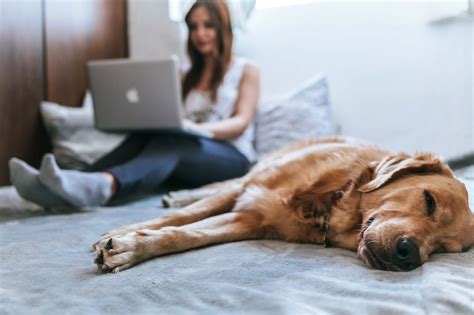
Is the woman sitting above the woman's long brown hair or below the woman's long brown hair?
below

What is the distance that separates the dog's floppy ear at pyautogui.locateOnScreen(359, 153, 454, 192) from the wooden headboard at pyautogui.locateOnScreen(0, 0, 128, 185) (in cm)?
221

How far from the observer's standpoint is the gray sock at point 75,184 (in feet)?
6.57

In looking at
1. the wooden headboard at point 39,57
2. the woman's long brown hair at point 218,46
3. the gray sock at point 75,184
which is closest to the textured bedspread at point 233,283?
the gray sock at point 75,184

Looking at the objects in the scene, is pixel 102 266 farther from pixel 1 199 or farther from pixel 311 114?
pixel 311 114

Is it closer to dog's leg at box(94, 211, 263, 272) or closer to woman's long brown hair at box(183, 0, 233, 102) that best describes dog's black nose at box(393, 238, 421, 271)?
dog's leg at box(94, 211, 263, 272)

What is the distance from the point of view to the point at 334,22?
3424mm

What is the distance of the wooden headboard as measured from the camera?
2969 mm

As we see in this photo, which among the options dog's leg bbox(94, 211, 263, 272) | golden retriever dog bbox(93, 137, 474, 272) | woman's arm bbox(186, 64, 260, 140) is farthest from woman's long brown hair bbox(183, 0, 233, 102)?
dog's leg bbox(94, 211, 263, 272)

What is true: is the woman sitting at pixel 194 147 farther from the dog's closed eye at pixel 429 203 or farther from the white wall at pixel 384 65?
the dog's closed eye at pixel 429 203

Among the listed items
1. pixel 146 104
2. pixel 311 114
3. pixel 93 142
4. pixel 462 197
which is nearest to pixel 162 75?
pixel 146 104

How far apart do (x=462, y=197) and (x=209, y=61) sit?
7.18 ft

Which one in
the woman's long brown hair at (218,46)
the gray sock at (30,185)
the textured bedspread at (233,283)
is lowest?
the textured bedspread at (233,283)

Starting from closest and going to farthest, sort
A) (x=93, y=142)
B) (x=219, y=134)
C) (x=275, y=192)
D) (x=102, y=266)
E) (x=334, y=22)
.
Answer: (x=102, y=266) → (x=275, y=192) → (x=219, y=134) → (x=93, y=142) → (x=334, y=22)

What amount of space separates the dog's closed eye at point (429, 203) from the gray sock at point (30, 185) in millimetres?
1404
